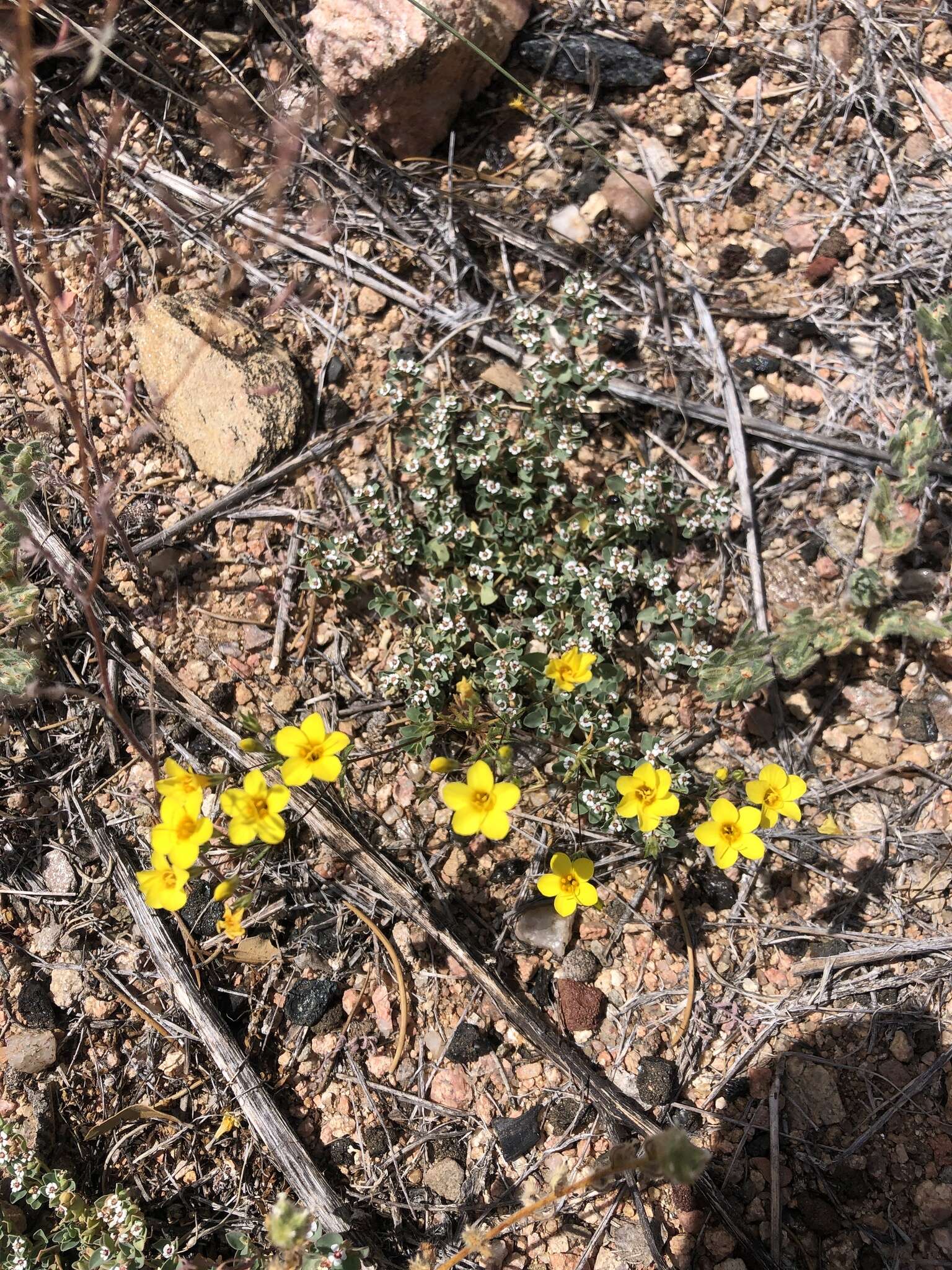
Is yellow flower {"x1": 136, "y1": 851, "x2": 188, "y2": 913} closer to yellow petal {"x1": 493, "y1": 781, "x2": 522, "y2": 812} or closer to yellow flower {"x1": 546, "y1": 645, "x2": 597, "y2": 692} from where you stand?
yellow petal {"x1": 493, "y1": 781, "x2": 522, "y2": 812}

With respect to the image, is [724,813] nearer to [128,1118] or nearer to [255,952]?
[255,952]

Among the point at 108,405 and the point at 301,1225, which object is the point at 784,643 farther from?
the point at 108,405

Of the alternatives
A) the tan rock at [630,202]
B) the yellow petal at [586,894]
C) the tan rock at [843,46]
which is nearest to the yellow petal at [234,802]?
the yellow petal at [586,894]

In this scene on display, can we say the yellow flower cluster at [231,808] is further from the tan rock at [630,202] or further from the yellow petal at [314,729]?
the tan rock at [630,202]

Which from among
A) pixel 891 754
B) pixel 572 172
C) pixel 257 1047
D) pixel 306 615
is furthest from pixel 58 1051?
pixel 572 172

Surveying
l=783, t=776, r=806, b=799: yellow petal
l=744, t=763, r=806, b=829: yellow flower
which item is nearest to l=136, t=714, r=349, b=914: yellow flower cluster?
l=744, t=763, r=806, b=829: yellow flower

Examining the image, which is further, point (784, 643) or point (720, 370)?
point (720, 370)

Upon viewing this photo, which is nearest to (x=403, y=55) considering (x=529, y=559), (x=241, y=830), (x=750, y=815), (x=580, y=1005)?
(x=529, y=559)
